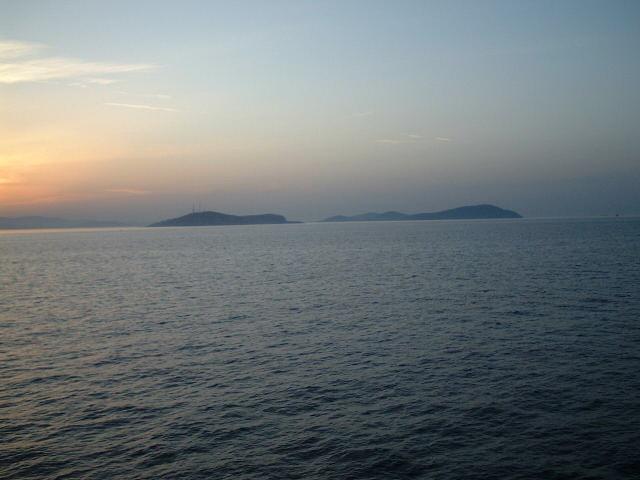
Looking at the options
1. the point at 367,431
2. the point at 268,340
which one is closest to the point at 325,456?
the point at 367,431

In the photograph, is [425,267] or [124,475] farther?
[425,267]

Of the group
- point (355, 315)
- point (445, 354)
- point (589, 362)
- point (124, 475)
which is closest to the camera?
point (124, 475)

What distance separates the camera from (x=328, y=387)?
1249 inches

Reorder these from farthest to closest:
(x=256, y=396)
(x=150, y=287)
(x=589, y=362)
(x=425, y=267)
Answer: (x=425, y=267) < (x=150, y=287) < (x=589, y=362) < (x=256, y=396)

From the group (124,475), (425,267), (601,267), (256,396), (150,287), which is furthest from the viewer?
(425,267)

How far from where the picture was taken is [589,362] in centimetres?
3491

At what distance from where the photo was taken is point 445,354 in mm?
38250

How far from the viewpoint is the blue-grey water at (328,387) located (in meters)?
22.2

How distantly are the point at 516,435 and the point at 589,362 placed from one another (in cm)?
1483

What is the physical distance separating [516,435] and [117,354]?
32.7 meters

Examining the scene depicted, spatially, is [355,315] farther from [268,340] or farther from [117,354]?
[117,354]

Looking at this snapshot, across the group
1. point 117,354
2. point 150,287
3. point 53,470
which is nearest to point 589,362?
point 53,470

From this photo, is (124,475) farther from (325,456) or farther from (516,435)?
(516,435)

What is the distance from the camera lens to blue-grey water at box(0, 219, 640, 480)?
22234 mm
